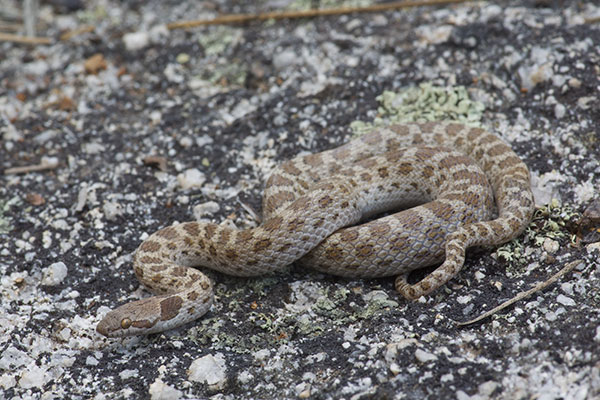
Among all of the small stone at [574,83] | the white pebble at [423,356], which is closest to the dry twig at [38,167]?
the white pebble at [423,356]

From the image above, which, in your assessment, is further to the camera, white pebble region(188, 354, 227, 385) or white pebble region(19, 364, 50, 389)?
white pebble region(19, 364, 50, 389)

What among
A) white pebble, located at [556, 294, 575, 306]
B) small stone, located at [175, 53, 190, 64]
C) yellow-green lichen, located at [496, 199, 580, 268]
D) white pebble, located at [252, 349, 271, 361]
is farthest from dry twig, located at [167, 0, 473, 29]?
white pebble, located at [252, 349, 271, 361]

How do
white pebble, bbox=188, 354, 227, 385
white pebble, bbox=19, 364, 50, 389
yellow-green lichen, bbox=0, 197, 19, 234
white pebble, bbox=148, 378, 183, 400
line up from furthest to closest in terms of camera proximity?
yellow-green lichen, bbox=0, 197, 19, 234, white pebble, bbox=19, 364, 50, 389, white pebble, bbox=188, 354, 227, 385, white pebble, bbox=148, 378, 183, 400

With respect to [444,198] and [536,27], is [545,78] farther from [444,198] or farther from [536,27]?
[444,198]

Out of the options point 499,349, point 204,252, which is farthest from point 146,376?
point 499,349

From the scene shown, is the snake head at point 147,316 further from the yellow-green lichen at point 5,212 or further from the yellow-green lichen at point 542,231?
the yellow-green lichen at point 542,231

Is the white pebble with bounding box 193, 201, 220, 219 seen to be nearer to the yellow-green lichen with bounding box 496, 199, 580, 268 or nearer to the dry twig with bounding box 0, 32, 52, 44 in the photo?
the yellow-green lichen with bounding box 496, 199, 580, 268

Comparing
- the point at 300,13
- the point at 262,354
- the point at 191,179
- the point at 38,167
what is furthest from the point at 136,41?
the point at 262,354
